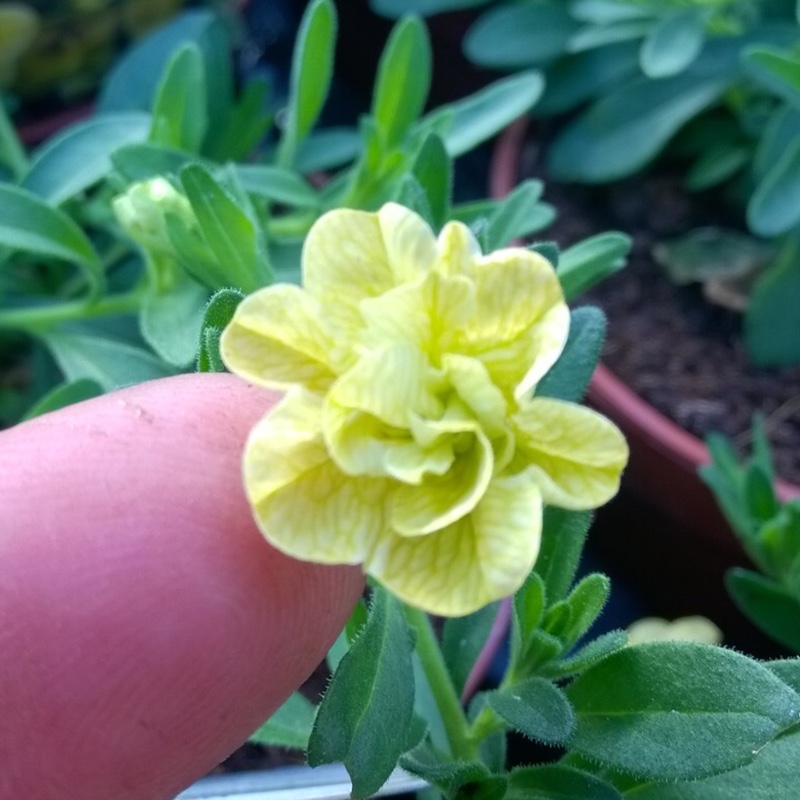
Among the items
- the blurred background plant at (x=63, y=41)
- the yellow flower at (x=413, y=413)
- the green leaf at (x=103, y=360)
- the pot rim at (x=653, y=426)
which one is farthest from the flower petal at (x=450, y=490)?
the blurred background plant at (x=63, y=41)

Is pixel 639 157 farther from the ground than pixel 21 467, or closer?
closer

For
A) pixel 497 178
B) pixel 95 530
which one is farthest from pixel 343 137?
pixel 95 530

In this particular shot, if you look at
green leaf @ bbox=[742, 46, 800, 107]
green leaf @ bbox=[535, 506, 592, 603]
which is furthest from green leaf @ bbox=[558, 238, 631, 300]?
green leaf @ bbox=[742, 46, 800, 107]

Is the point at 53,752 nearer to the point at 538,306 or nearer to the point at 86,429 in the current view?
the point at 86,429

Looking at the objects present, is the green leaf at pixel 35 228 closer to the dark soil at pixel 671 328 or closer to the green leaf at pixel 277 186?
the green leaf at pixel 277 186

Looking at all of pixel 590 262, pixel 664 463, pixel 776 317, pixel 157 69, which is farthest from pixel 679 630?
pixel 157 69

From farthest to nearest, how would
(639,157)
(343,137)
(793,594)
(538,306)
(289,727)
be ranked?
(639,157), (343,137), (793,594), (289,727), (538,306)

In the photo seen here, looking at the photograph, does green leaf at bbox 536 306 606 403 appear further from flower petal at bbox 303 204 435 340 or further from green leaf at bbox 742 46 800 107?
green leaf at bbox 742 46 800 107
